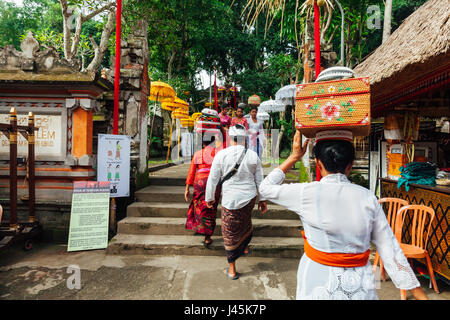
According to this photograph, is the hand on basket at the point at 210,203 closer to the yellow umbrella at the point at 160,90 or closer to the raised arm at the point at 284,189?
the raised arm at the point at 284,189

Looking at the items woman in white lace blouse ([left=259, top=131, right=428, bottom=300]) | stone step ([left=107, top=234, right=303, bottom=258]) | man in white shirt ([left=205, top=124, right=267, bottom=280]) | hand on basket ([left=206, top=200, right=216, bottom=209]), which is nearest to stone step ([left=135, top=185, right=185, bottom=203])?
stone step ([left=107, top=234, right=303, bottom=258])

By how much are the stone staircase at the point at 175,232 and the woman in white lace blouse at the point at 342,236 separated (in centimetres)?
264

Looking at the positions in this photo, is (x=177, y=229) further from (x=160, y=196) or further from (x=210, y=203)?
(x=210, y=203)

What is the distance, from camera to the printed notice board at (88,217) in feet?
13.4

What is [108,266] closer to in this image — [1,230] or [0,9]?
[1,230]

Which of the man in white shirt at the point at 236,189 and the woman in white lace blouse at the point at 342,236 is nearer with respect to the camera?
the woman in white lace blouse at the point at 342,236

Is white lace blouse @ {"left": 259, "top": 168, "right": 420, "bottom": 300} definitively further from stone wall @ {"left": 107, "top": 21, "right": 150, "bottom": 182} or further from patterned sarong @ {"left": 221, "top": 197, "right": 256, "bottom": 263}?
stone wall @ {"left": 107, "top": 21, "right": 150, "bottom": 182}

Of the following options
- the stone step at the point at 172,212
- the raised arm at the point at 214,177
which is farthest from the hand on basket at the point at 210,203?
the stone step at the point at 172,212

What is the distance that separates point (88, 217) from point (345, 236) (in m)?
3.99

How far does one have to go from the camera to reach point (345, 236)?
143 centimetres

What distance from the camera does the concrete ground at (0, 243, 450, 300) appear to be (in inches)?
117

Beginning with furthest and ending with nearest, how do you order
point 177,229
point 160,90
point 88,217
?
point 160,90, point 177,229, point 88,217

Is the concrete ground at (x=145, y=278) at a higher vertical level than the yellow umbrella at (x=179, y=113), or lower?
lower

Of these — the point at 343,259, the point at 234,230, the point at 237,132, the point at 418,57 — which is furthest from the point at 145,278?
the point at 418,57
